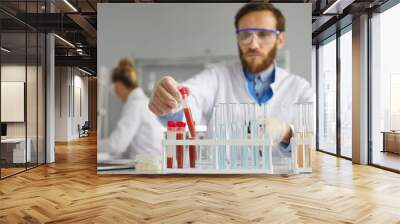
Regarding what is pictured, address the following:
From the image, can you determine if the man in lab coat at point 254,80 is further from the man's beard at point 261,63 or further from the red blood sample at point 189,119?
the red blood sample at point 189,119

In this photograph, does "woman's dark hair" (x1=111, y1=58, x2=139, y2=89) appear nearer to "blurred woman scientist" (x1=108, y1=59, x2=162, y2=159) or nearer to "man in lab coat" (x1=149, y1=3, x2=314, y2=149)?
"blurred woman scientist" (x1=108, y1=59, x2=162, y2=159)

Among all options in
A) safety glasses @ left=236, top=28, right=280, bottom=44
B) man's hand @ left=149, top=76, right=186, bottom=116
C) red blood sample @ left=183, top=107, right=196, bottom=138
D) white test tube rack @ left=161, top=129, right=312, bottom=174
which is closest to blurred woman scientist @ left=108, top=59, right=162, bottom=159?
man's hand @ left=149, top=76, right=186, bottom=116

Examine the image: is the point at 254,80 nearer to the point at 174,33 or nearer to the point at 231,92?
the point at 231,92

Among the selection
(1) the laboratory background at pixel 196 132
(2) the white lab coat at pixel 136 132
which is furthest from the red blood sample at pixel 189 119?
(2) the white lab coat at pixel 136 132

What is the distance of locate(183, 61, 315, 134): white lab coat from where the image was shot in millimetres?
6109

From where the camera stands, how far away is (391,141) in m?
7.23

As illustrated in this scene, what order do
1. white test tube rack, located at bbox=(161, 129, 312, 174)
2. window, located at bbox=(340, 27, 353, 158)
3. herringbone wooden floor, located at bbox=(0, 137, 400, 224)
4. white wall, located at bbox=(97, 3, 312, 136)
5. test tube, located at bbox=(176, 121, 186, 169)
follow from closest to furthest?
herringbone wooden floor, located at bbox=(0, 137, 400, 224)
white test tube rack, located at bbox=(161, 129, 312, 174)
test tube, located at bbox=(176, 121, 186, 169)
white wall, located at bbox=(97, 3, 312, 136)
window, located at bbox=(340, 27, 353, 158)

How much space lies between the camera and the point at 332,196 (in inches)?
186

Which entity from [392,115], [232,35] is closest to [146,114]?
[232,35]

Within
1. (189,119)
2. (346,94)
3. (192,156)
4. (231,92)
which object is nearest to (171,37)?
A: (231,92)

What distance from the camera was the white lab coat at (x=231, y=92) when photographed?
6.11 metres

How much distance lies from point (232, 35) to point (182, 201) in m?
2.81

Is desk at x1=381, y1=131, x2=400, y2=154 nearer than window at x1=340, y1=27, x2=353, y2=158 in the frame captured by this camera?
Yes

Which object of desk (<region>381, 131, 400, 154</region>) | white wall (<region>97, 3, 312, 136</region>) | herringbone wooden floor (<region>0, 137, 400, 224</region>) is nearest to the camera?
herringbone wooden floor (<region>0, 137, 400, 224</region>)
